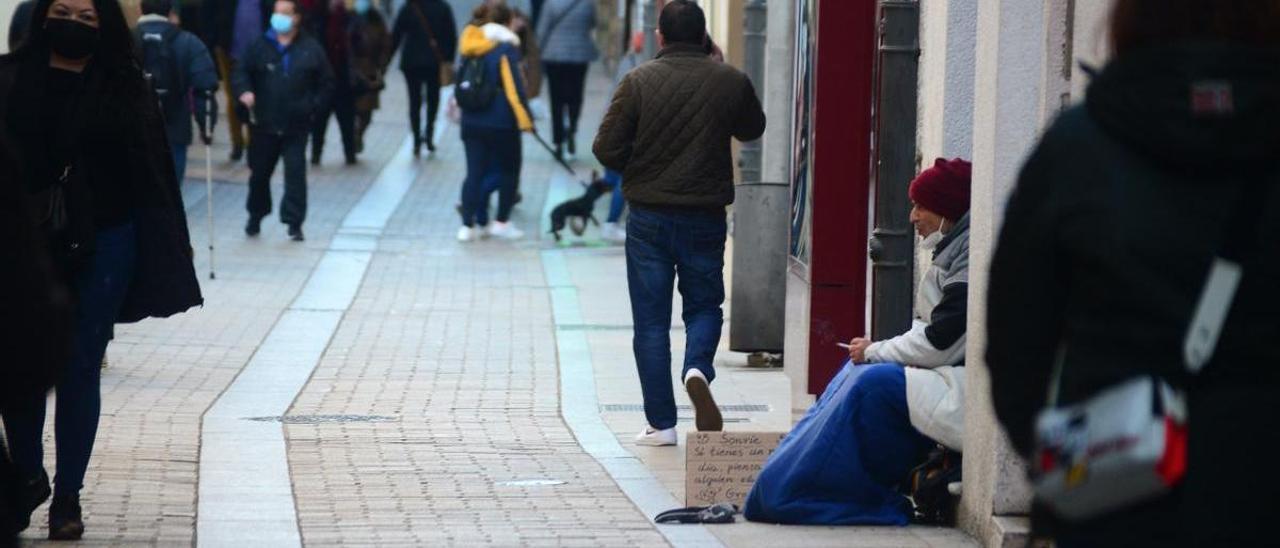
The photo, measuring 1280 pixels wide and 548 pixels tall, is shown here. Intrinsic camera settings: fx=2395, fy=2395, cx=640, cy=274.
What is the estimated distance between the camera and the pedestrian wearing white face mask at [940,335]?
22.3 feet

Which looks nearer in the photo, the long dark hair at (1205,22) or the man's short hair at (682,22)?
the long dark hair at (1205,22)

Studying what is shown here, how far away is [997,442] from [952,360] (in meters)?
0.62

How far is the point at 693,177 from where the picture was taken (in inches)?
345

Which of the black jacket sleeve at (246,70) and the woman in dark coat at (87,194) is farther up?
the woman in dark coat at (87,194)

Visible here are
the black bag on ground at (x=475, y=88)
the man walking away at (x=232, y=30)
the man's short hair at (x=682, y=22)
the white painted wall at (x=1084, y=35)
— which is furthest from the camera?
the man walking away at (x=232, y=30)

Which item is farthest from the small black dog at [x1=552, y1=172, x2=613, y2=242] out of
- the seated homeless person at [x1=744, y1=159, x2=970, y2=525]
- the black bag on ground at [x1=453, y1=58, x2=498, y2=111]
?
the seated homeless person at [x1=744, y1=159, x2=970, y2=525]

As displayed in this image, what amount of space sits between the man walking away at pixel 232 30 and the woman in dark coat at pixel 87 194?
14.3 meters

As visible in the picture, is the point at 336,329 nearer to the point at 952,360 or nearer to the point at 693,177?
the point at 693,177

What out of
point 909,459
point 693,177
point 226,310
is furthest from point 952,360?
point 226,310

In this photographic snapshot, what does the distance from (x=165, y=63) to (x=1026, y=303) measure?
12.8 m

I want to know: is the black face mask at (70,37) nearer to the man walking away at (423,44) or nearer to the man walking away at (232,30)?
the man walking away at (232,30)

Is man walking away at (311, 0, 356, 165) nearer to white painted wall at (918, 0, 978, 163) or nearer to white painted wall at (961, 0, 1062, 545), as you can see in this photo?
white painted wall at (918, 0, 978, 163)

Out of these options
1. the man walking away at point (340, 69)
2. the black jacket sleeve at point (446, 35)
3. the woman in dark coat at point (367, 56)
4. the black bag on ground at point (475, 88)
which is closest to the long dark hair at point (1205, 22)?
the black bag on ground at point (475, 88)

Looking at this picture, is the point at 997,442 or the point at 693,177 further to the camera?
the point at 693,177
